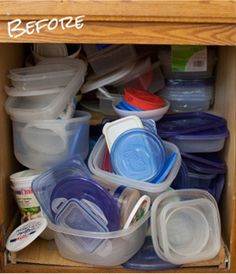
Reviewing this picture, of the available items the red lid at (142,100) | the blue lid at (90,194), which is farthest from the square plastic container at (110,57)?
the blue lid at (90,194)

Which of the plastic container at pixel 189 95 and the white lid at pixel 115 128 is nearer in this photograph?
the white lid at pixel 115 128

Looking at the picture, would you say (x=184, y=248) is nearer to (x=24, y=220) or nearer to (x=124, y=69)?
(x=24, y=220)

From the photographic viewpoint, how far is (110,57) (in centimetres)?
129

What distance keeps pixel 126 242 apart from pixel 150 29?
449mm

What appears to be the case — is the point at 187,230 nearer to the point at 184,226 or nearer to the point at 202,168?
the point at 184,226

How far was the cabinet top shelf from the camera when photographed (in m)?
0.88

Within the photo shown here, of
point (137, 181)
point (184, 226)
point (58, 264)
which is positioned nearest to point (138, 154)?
point (137, 181)

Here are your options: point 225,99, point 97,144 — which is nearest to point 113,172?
point 97,144

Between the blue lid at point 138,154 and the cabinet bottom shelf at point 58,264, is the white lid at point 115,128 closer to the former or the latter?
the blue lid at point 138,154

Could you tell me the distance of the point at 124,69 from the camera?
126 cm

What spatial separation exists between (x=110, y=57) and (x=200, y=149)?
0.34 metres

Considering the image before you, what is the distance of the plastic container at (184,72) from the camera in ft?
4.29

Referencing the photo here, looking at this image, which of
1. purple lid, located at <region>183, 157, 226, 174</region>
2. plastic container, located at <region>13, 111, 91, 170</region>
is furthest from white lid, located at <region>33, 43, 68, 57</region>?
purple lid, located at <region>183, 157, 226, 174</region>

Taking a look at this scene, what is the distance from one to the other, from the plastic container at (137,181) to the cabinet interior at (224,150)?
134 mm
